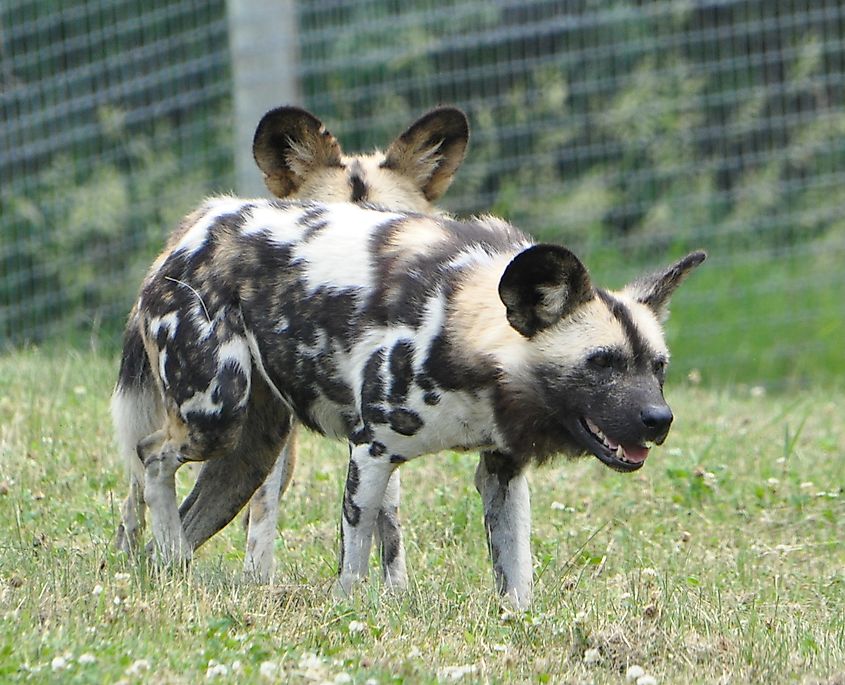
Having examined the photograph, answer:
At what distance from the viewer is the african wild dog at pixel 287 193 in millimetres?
5324

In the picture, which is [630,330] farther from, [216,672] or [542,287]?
[216,672]

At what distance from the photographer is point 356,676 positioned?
377 centimetres

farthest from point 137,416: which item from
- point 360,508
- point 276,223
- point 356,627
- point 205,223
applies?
point 356,627

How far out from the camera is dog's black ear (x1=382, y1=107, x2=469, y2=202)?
19.7ft

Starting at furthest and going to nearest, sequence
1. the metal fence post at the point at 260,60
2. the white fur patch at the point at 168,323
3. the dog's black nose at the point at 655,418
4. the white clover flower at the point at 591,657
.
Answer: the metal fence post at the point at 260,60, the white fur patch at the point at 168,323, the dog's black nose at the point at 655,418, the white clover flower at the point at 591,657

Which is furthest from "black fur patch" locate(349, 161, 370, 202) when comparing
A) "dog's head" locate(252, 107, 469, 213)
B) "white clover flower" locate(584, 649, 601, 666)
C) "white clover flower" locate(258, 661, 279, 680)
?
"white clover flower" locate(258, 661, 279, 680)

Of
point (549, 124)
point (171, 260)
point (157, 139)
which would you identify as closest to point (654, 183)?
point (549, 124)

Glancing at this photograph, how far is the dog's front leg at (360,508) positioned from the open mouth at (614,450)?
63cm

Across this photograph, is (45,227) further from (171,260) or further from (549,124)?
(171,260)

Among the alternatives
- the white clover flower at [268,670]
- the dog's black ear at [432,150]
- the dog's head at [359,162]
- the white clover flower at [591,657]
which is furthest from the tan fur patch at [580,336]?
the dog's black ear at [432,150]

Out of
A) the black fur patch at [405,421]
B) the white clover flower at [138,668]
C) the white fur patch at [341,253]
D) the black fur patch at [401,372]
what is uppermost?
the white fur patch at [341,253]

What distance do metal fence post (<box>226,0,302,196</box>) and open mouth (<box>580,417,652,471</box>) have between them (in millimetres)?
4578

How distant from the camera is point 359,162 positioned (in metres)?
6.03

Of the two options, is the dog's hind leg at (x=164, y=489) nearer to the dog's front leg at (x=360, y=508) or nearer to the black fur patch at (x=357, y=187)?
the dog's front leg at (x=360, y=508)
